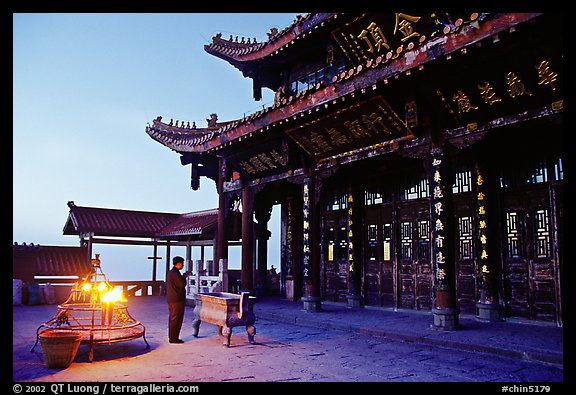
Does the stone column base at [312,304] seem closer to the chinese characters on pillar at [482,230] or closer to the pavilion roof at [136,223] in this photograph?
the chinese characters on pillar at [482,230]

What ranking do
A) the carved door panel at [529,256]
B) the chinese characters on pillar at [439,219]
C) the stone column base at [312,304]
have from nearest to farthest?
1. the chinese characters on pillar at [439,219]
2. the carved door panel at [529,256]
3. the stone column base at [312,304]

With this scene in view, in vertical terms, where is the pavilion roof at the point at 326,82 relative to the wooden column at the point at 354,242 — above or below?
above

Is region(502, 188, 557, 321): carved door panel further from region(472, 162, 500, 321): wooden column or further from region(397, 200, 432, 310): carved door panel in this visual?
region(397, 200, 432, 310): carved door panel

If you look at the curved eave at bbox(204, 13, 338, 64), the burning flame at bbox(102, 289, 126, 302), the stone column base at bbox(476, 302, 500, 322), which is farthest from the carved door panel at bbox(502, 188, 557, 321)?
the burning flame at bbox(102, 289, 126, 302)

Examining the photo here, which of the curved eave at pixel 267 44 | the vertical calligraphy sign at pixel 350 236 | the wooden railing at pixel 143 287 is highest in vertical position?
the curved eave at pixel 267 44

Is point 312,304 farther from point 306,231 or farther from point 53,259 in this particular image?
point 53,259

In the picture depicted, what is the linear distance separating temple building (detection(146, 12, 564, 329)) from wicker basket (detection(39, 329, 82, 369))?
5136 mm

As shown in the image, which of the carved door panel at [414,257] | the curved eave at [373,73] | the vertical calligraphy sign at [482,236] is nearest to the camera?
the curved eave at [373,73]

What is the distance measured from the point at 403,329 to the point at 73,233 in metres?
12.8

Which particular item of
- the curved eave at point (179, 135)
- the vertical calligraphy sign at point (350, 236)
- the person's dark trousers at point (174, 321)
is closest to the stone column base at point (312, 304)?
the vertical calligraphy sign at point (350, 236)

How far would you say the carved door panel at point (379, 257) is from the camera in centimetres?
949

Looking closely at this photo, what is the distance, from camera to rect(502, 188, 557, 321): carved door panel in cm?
693

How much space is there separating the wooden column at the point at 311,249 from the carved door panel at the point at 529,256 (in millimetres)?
3628
